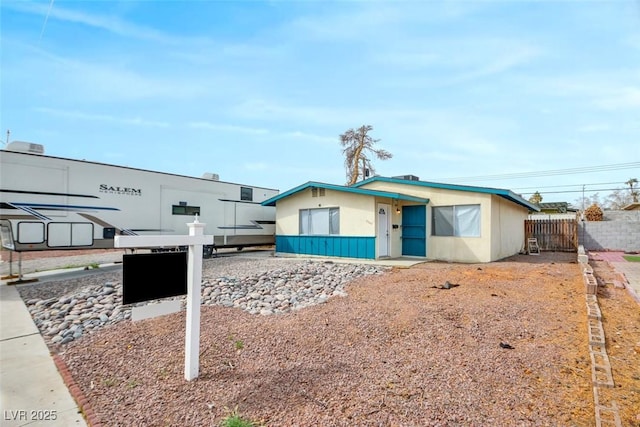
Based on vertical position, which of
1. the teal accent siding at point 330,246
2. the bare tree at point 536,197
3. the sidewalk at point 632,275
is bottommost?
the sidewalk at point 632,275

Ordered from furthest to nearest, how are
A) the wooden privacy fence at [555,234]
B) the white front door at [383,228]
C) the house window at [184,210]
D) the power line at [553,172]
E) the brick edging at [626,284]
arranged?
1. the power line at [553,172]
2. the wooden privacy fence at [555,234]
3. the house window at [184,210]
4. the white front door at [383,228]
5. the brick edging at [626,284]

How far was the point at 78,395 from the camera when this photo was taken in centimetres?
314

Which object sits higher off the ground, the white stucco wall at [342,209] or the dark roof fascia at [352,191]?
the dark roof fascia at [352,191]

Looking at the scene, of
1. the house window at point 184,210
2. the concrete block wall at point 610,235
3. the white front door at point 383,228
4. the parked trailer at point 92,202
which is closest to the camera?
the parked trailer at point 92,202

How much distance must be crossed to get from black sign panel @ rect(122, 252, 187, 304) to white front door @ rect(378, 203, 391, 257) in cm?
892

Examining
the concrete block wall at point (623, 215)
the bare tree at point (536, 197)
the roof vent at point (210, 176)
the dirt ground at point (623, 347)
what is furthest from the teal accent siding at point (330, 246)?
the bare tree at point (536, 197)

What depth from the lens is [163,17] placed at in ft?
23.5

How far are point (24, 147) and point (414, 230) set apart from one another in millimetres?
12333

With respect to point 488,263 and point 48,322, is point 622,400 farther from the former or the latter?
point 488,263

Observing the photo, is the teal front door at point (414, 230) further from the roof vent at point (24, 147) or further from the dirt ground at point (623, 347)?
the roof vent at point (24, 147)

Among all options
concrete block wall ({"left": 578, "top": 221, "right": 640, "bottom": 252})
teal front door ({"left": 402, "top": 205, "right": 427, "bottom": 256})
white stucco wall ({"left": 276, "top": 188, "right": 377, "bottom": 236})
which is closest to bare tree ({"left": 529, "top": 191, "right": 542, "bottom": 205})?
concrete block wall ({"left": 578, "top": 221, "right": 640, "bottom": 252})

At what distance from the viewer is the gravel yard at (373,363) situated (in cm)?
265

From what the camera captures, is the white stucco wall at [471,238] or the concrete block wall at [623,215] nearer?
the white stucco wall at [471,238]

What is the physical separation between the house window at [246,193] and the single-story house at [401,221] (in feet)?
7.46
